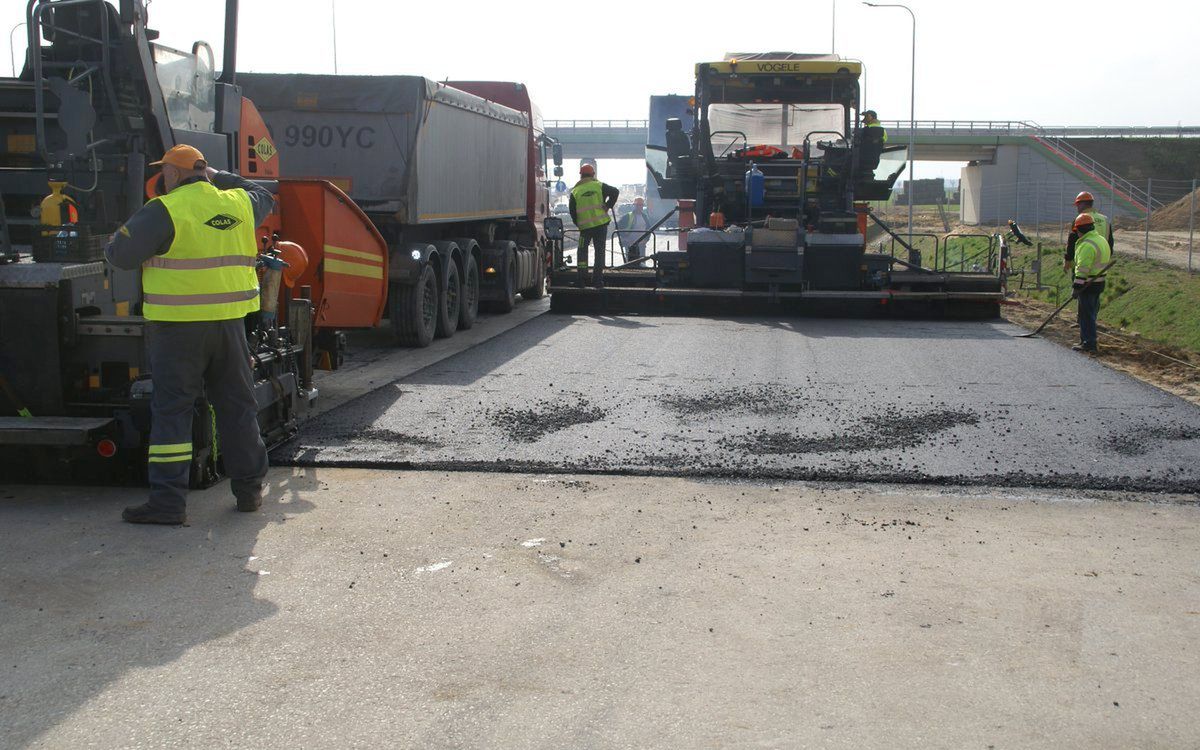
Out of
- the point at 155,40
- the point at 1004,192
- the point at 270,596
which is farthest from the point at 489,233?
the point at 1004,192

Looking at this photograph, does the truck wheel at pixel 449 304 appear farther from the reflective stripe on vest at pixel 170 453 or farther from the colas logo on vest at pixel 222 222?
the reflective stripe on vest at pixel 170 453

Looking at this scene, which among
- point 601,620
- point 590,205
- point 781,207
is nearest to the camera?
point 601,620

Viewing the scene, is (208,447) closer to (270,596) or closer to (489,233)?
(270,596)

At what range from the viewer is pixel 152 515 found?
604cm

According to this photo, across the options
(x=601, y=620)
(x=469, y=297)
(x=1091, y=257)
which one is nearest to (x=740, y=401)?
(x=601, y=620)

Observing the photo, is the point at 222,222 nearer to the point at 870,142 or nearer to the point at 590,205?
the point at 590,205

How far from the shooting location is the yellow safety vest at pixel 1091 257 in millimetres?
13039

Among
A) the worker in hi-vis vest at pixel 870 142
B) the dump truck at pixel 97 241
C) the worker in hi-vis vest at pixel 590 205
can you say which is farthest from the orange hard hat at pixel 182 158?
the worker in hi-vis vest at pixel 870 142

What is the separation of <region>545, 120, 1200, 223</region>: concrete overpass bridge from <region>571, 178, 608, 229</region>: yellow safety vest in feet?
95.3

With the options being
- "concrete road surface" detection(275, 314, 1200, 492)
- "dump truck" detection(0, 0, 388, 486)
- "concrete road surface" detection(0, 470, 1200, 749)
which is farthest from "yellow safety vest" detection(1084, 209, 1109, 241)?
"dump truck" detection(0, 0, 388, 486)

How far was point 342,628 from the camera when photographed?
469 cm

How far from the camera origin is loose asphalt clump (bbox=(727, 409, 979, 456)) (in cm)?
802

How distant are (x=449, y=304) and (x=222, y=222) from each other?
852 cm

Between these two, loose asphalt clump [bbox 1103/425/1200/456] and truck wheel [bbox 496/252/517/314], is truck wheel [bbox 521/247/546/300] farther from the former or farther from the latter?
loose asphalt clump [bbox 1103/425/1200/456]
